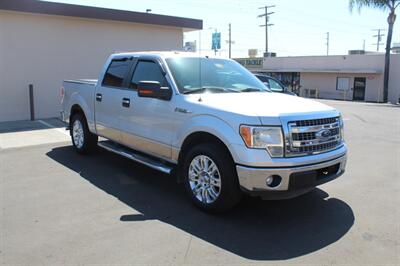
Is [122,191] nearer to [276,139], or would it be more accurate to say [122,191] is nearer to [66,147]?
[276,139]

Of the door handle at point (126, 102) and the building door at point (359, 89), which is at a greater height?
the door handle at point (126, 102)

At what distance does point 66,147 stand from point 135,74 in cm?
324

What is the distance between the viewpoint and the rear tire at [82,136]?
25.1 ft

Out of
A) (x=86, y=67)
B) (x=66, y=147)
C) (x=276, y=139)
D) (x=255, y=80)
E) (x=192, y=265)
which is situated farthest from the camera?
(x=86, y=67)

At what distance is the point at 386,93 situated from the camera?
33500mm

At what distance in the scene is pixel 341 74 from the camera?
3828cm

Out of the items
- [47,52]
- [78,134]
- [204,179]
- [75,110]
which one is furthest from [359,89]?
[204,179]

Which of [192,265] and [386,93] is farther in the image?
[386,93]

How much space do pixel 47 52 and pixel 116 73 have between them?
7118 millimetres

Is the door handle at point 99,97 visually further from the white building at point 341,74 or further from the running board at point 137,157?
the white building at point 341,74

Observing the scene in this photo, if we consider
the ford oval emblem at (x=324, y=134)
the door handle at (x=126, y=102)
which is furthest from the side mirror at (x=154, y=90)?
the ford oval emblem at (x=324, y=134)

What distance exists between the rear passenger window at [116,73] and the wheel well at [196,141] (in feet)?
6.66

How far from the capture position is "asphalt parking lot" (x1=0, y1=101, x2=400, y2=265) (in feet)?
12.5

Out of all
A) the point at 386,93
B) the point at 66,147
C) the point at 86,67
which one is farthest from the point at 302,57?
the point at 66,147
